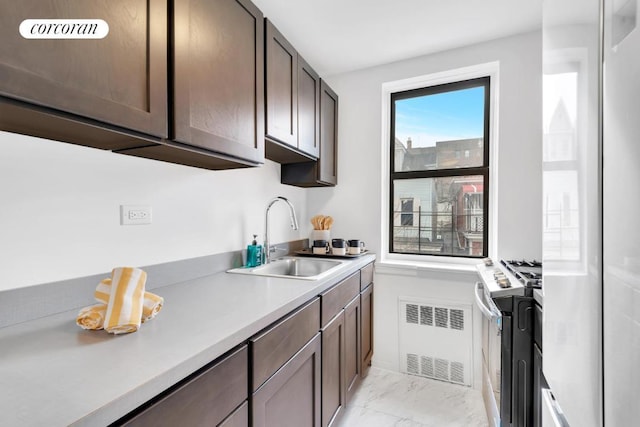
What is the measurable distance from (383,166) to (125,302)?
215 centimetres

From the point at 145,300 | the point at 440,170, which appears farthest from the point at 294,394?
the point at 440,170

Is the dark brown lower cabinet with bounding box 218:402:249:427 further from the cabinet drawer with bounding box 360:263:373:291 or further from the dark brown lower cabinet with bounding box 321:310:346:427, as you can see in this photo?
the cabinet drawer with bounding box 360:263:373:291

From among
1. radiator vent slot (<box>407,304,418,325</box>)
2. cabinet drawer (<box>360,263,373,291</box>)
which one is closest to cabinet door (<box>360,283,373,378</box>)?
cabinet drawer (<box>360,263,373,291</box>)

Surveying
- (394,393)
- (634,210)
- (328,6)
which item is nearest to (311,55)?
(328,6)

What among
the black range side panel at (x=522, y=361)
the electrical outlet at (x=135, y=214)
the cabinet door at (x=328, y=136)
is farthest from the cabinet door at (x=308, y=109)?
the black range side panel at (x=522, y=361)

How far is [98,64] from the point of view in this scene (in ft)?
2.56

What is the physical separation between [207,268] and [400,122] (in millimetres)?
2043

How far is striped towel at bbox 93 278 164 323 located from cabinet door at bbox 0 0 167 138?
469mm

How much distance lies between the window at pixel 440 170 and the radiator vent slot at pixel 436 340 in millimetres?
464

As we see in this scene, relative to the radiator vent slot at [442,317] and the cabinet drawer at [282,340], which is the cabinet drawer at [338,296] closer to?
the cabinet drawer at [282,340]

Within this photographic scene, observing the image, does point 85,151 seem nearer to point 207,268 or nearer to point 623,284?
point 207,268

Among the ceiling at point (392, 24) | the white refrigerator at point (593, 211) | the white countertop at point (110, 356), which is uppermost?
the ceiling at point (392, 24)

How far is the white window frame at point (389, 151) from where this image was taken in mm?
2166

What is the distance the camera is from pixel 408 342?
229 centimetres
